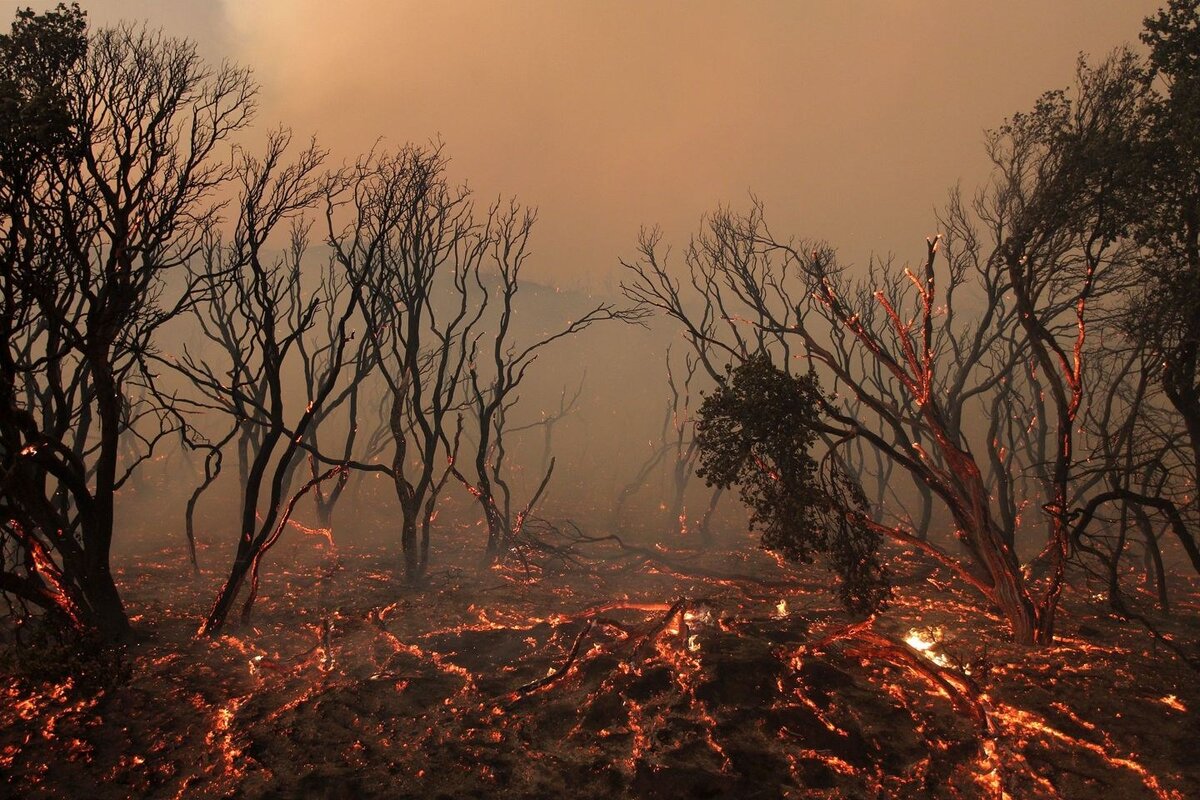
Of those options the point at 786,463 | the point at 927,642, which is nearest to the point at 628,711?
the point at 786,463

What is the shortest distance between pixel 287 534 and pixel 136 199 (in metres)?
13.0

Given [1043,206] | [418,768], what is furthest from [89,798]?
[1043,206]

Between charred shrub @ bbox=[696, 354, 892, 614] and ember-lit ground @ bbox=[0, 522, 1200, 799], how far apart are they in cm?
104

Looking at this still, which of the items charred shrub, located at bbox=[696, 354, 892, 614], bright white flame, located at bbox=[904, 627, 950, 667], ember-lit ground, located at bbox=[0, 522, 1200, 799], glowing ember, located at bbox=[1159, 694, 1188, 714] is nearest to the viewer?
ember-lit ground, located at bbox=[0, 522, 1200, 799]

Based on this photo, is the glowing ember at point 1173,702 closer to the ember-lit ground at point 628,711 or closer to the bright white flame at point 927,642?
the ember-lit ground at point 628,711

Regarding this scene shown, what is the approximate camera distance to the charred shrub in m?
8.27

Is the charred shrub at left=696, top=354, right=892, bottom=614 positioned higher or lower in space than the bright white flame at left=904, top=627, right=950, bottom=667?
higher

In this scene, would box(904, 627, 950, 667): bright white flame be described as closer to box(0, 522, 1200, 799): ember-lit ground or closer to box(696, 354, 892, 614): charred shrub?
box(0, 522, 1200, 799): ember-lit ground

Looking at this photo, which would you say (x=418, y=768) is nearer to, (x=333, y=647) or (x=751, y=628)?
(x=333, y=647)

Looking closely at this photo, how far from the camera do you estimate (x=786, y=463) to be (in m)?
8.50

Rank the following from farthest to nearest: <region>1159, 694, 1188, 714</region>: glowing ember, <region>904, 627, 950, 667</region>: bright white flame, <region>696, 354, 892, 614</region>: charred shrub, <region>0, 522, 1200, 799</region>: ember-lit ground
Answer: <region>696, 354, 892, 614</region>: charred shrub, <region>904, 627, 950, 667</region>: bright white flame, <region>1159, 694, 1188, 714</region>: glowing ember, <region>0, 522, 1200, 799</region>: ember-lit ground

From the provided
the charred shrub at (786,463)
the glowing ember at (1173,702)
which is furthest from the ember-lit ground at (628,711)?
the charred shrub at (786,463)

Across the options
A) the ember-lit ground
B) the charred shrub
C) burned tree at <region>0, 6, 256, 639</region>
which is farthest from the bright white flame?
burned tree at <region>0, 6, 256, 639</region>

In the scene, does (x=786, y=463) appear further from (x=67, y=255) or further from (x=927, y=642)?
(x=67, y=255)
